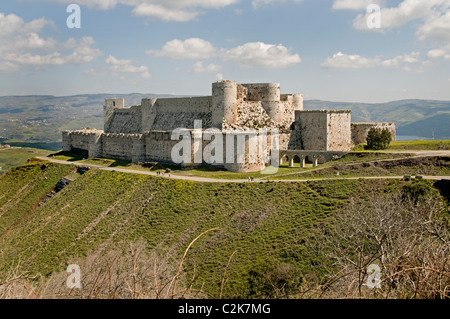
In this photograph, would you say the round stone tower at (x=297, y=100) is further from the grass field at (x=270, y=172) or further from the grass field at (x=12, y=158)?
the grass field at (x=12, y=158)

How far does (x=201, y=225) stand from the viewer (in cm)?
3009

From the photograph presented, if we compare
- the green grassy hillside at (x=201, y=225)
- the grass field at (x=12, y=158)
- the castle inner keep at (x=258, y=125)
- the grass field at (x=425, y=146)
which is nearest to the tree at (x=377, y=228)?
the green grassy hillside at (x=201, y=225)

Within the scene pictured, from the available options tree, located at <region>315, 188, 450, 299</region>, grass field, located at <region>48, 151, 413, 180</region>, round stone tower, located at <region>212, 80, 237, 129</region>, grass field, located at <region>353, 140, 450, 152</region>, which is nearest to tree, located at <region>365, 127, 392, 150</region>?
grass field, located at <region>353, 140, 450, 152</region>

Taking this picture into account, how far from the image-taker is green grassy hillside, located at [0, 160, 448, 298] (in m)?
22.4

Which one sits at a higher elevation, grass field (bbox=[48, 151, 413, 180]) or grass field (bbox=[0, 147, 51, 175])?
grass field (bbox=[48, 151, 413, 180])

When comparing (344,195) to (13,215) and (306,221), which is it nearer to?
(306,221)

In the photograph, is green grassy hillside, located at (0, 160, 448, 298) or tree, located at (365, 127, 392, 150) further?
tree, located at (365, 127, 392, 150)

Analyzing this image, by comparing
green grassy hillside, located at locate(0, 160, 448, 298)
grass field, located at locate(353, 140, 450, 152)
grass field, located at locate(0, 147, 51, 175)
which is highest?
grass field, located at locate(353, 140, 450, 152)

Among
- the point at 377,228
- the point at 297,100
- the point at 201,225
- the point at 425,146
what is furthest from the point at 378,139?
the point at 377,228

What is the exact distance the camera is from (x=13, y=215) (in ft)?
140

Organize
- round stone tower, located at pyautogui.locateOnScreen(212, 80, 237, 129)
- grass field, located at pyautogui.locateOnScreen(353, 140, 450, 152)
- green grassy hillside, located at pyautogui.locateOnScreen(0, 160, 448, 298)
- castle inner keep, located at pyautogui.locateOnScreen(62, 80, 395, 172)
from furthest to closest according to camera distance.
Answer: round stone tower, located at pyautogui.locateOnScreen(212, 80, 237, 129) → castle inner keep, located at pyautogui.locateOnScreen(62, 80, 395, 172) → grass field, located at pyautogui.locateOnScreen(353, 140, 450, 152) → green grassy hillside, located at pyautogui.locateOnScreen(0, 160, 448, 298)

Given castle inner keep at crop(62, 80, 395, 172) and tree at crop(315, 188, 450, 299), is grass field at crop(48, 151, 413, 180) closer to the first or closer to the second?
castle inner keep at crop(62, 80, 395, 172)

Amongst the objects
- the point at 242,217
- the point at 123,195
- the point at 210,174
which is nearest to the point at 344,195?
the point at 242,217

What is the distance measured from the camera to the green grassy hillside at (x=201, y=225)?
Answer: 2238cm
